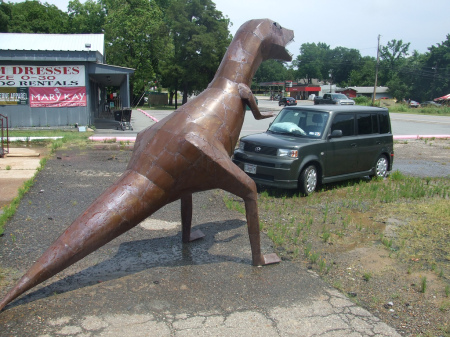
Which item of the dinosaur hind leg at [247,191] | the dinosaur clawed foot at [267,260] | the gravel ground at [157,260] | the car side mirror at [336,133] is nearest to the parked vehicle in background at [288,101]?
the car side mirror at [336,133]

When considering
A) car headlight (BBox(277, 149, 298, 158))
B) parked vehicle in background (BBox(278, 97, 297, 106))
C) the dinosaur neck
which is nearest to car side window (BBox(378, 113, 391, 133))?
car headlight (BBox(277, 149, 298, 158))

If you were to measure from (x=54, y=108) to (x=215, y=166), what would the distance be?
16739 millimetres

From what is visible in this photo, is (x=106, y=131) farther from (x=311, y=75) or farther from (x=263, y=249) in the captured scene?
(x=311, y=75)

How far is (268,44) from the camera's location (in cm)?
559

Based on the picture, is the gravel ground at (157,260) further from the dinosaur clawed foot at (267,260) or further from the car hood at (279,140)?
the car hood at (279,140)

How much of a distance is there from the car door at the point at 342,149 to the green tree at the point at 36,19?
163ft

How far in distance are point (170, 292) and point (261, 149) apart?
4.45 meters

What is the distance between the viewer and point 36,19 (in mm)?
56281

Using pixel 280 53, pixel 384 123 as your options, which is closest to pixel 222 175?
pixel 280 53

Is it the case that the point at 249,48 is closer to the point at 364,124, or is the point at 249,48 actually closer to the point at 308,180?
the point at 308,180

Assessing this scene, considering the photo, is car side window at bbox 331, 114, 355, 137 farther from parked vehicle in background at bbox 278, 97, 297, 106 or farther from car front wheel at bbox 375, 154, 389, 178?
parked vehicle in background at bbox 278, 97, 297, 106

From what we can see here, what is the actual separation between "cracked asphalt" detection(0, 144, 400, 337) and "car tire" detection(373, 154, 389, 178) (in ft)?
15.9

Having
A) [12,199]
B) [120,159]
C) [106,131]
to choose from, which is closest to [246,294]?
[12,199]

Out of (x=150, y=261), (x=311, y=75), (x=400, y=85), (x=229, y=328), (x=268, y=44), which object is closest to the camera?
(x=229, y=328)
